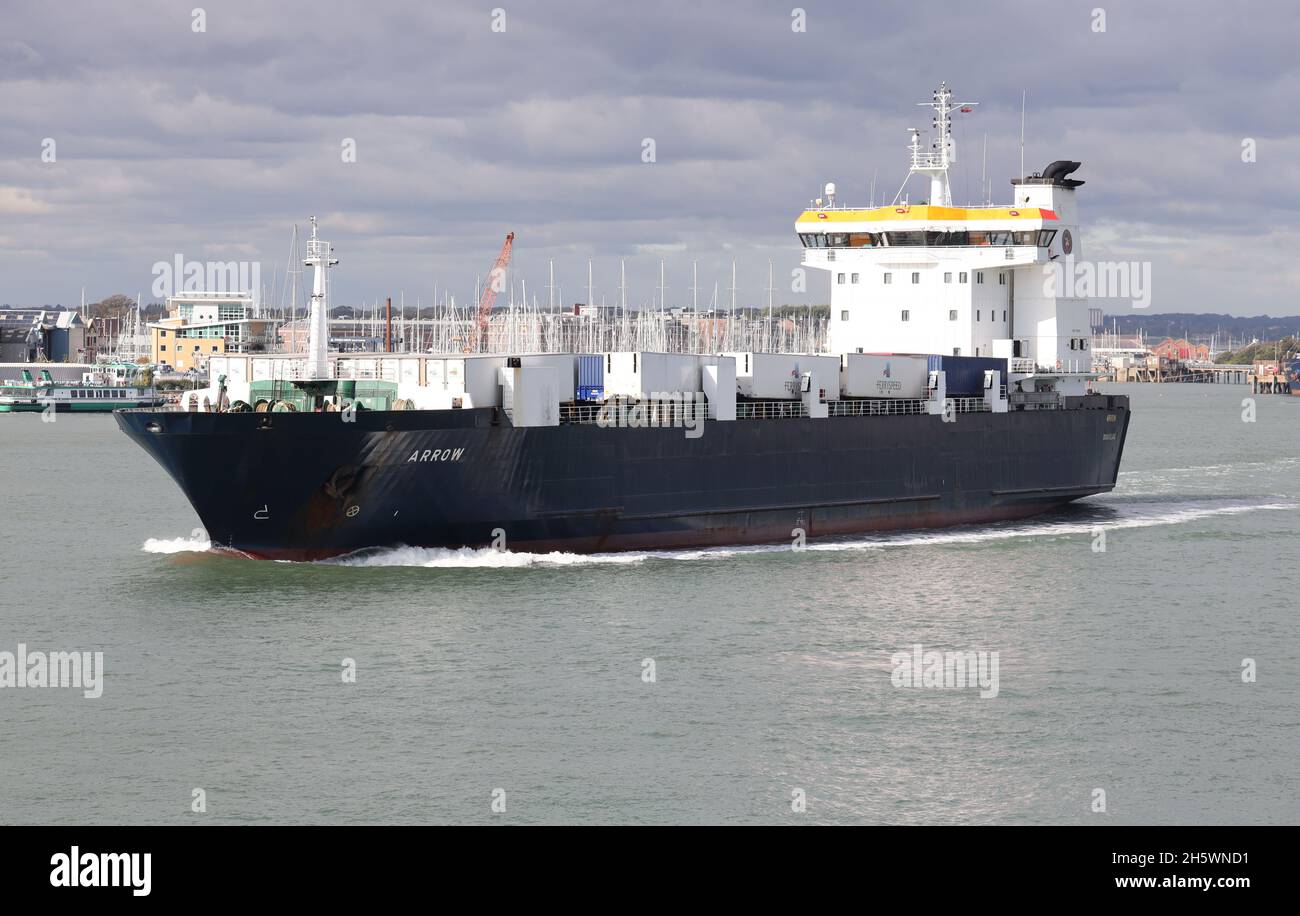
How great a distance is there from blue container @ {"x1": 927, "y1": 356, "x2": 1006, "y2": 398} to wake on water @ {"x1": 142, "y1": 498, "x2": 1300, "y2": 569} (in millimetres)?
4011

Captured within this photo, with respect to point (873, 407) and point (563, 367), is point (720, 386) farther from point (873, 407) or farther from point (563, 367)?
point (873, 407)

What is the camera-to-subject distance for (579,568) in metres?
31.3

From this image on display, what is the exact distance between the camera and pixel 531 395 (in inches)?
1251

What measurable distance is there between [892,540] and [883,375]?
534cm

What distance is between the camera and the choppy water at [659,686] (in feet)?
57.8

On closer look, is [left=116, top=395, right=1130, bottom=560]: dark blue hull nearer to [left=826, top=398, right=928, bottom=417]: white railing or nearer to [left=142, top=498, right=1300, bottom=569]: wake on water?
[left=142, top=498, right=1300, bottom=569]: wake on water

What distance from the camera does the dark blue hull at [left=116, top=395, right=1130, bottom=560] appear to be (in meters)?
29.5

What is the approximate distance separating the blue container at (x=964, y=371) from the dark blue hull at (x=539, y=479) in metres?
1.66

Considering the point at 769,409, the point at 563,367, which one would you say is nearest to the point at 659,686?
the point at 563,367

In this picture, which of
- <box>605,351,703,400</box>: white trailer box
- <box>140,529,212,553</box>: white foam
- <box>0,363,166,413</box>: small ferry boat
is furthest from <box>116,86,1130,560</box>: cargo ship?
<box>0,363,166,413</box>: small ferry boat

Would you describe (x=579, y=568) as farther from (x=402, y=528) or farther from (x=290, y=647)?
(x=290, y=647)

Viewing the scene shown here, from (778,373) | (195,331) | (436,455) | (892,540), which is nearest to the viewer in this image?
(436,455)

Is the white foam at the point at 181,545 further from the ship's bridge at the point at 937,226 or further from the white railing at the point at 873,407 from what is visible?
the ship's bridge at the point at 937,226

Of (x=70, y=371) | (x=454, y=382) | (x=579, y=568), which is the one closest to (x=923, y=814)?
(x=579, y=568)
